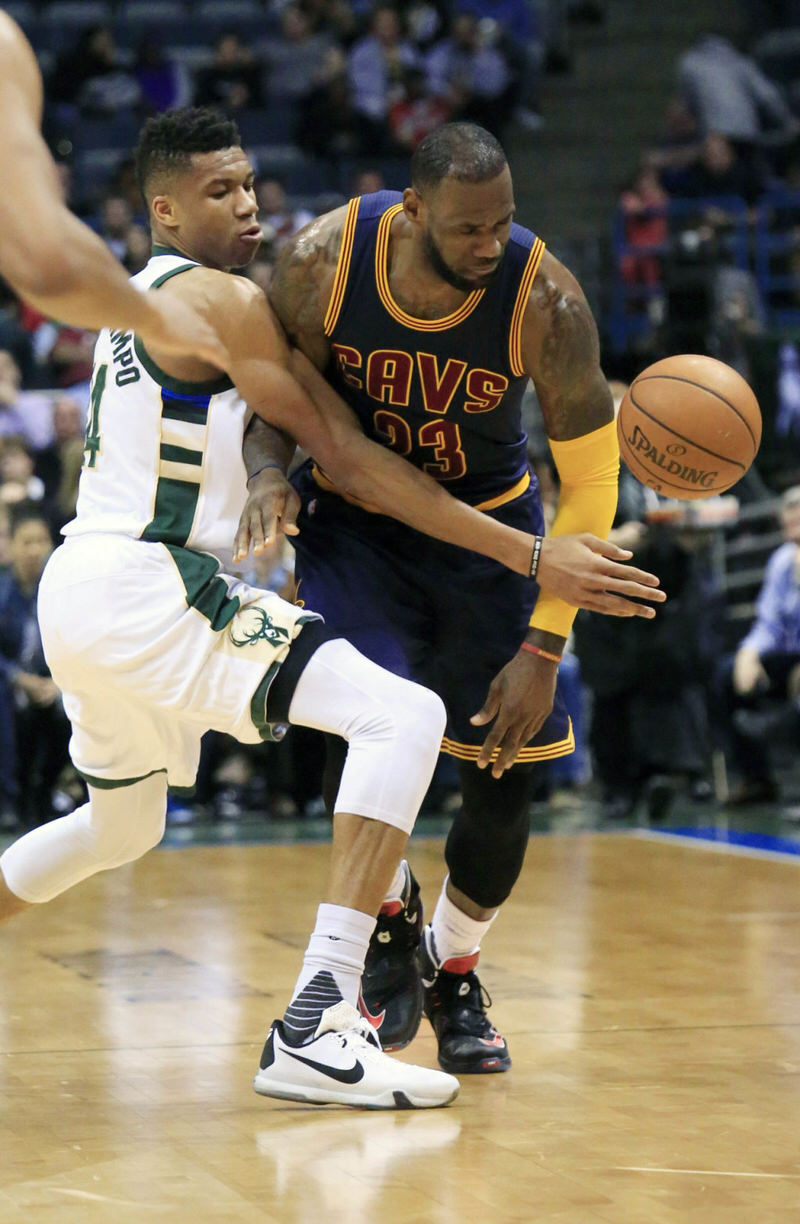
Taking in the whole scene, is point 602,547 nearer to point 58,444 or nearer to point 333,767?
point 333,767

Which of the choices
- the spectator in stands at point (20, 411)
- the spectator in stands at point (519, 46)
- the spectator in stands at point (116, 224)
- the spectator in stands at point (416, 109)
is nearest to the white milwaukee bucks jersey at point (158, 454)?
the spectator in stands at point (20, 411)

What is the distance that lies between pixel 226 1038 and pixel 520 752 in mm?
1007

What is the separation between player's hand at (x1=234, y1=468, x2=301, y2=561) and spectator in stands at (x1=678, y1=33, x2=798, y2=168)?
38.7 feet

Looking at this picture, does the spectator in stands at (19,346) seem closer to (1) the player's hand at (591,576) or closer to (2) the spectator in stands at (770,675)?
(2) the spectator in stands at (770,675)

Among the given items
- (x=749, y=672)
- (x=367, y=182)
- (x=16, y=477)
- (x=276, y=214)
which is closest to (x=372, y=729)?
(x=749, y=672)

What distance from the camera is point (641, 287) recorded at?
13797 mm

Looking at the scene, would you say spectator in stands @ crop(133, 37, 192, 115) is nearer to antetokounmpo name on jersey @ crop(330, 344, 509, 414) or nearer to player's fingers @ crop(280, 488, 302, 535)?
antetokounmpo name on jersey @ crop(330, 344, 509, 414)

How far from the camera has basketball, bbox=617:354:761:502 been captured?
4086 millimetres

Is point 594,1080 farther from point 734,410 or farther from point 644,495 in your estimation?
point 644,495

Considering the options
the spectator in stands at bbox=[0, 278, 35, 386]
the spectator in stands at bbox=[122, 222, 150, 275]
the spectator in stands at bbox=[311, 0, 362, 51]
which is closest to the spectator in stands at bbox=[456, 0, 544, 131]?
the spectator in stands at bbox=[311, 0, 362, 51]

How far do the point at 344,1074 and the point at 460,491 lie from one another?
1.44 meters

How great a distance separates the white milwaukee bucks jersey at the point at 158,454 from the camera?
3752 millimetres

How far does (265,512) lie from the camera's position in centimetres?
370

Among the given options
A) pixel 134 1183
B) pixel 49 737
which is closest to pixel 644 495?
pixel 49 737
